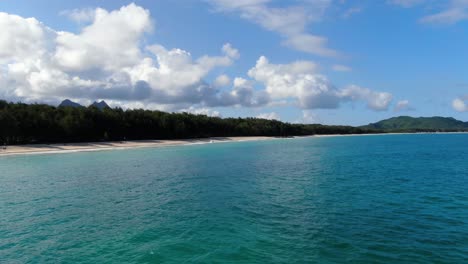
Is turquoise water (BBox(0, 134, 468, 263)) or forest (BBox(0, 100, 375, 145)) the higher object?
forest (BBox(0, 100, 375, 145))

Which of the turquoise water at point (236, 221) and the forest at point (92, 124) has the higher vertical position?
the forest at point (92, 124)

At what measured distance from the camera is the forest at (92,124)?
83438mm

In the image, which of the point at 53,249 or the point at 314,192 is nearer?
the point at 53,249

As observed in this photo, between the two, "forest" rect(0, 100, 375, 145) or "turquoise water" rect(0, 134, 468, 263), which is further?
"forest" rect(0, 100, 375, 145)

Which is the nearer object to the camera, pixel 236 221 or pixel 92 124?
pixel 236 221

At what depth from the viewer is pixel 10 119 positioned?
7875 cm

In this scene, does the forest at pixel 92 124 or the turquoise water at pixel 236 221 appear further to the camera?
the forest at pixel 92 124

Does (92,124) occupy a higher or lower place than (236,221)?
higher

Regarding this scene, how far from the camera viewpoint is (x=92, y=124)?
98.6 meters

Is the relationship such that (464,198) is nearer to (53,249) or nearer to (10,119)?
(53,249)

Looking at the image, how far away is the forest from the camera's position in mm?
83438

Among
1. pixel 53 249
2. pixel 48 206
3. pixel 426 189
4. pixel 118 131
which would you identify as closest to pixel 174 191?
pixel 48 206

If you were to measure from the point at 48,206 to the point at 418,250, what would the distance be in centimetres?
2094

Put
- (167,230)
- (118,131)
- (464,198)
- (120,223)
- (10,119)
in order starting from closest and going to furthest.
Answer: (167,230) → (120,223) → (464,198) → (10,119) → (118,131)
